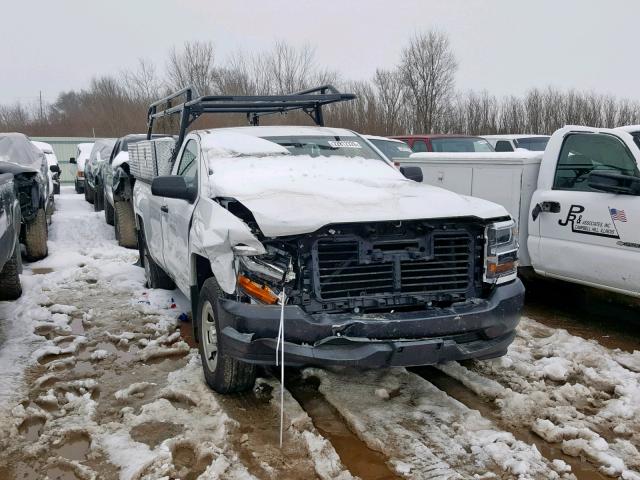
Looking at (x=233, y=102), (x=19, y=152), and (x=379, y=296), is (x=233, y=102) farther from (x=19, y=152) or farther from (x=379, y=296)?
(x=19, y=152)

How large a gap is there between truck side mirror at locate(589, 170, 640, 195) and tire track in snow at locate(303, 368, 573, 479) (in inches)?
90.7

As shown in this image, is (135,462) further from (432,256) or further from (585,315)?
(585,315)

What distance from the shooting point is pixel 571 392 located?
401 cm

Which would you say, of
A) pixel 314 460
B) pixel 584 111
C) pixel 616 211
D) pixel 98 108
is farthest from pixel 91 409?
pixel 98 108

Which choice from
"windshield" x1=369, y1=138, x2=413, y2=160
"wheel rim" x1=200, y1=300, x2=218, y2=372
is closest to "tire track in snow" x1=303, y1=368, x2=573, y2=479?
"wheel rim" x1=200, y1=300, x2=218, y2=372

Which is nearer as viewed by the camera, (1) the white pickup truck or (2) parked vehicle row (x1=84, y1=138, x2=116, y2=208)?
(1) the white pickup truck

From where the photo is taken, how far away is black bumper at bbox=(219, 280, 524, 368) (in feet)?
10.8

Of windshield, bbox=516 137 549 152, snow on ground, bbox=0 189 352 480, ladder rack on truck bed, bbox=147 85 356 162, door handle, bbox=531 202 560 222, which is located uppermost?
ladder rack on truck bed, bbox=147 85 356 162

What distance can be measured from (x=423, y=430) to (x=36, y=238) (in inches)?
271

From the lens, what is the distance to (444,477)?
302 centimetres

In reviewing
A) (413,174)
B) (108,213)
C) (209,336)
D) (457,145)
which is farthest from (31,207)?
(457,145)

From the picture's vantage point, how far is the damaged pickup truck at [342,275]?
3312mm

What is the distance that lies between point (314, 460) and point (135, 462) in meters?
0.95

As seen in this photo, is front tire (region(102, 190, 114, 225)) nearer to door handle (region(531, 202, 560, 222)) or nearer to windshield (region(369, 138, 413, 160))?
windshield (region(369, 138, 413, 160))
